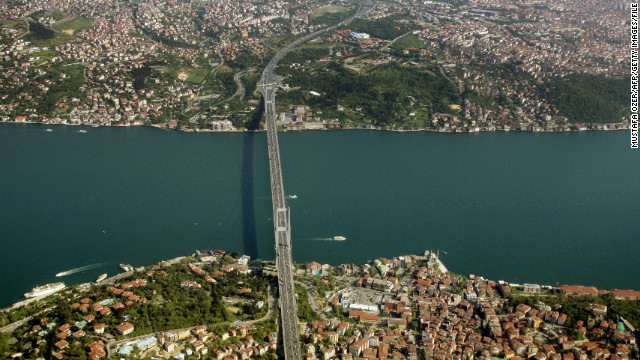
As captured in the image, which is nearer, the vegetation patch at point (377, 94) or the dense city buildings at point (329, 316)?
the dense city buildings at point (329, 316)

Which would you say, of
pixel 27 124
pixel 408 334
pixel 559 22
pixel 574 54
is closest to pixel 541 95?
pixel 574 54

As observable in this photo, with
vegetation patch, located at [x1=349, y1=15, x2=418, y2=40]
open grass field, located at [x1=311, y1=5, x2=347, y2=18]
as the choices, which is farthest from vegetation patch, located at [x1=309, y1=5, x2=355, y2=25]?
vegetation patch, located at [x1=349, y1=15, x2=418, y2=40]

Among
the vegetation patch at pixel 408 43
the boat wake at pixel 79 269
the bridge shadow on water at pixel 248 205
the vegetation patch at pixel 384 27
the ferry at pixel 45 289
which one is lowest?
the ferry at pixel 45 289

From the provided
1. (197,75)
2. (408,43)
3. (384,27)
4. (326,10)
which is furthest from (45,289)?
(326,10)

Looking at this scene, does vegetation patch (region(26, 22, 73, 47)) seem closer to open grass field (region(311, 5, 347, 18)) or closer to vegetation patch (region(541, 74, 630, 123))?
open grass field (region(311, 5, 347, 18))

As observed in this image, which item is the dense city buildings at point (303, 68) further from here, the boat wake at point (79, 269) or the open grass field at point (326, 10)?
the boat wake at point (79, 269)

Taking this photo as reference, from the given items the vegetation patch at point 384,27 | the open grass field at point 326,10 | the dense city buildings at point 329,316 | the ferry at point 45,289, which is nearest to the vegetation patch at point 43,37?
the vegetation patch at point 384,27

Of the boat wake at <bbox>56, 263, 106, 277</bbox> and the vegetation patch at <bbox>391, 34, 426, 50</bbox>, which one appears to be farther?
the vegetation patch at <bbox>391, 34, 426, 50</bbox>

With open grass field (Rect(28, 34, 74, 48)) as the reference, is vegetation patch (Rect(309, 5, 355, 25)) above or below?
above
